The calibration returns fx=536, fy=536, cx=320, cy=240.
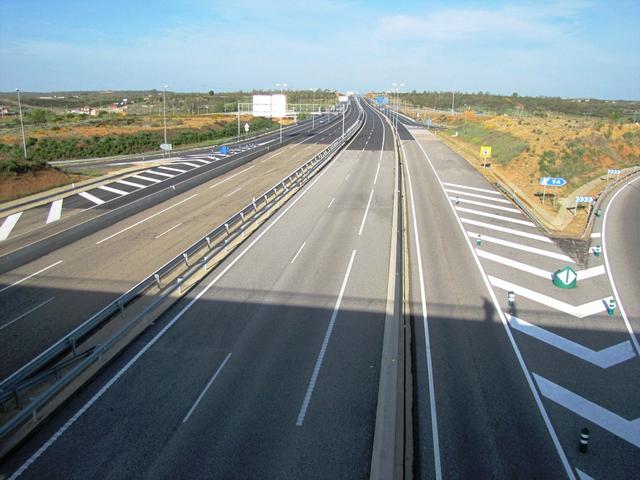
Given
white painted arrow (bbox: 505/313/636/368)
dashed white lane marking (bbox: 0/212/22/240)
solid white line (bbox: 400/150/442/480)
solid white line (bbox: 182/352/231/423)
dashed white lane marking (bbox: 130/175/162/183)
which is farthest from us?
dashed white lane marking (bbox: 130/175/162/183)

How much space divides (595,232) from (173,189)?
28031 mm

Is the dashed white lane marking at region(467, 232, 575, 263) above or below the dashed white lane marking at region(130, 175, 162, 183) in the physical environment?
below

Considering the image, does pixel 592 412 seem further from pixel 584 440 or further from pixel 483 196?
pixel 483 196

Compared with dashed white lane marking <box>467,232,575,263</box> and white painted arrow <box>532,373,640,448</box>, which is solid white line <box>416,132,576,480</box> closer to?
white painted arrow <box>532,373,640,448</box>

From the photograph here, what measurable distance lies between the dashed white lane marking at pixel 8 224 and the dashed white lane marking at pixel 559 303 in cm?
2418

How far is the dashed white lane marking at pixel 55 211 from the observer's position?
31.1m

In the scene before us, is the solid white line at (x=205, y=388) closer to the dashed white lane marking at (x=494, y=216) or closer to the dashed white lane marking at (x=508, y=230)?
the dashed white lane marking at (x=508, y=230)

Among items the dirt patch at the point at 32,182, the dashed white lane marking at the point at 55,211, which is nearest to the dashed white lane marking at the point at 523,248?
the dashed white lane marking at the point at 55,211

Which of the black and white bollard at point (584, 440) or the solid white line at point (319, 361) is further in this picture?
the solid white line at point (319, 361)

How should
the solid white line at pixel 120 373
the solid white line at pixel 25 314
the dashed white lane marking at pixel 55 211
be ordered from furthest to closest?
the dashed white lane marking at pixel 55 211, the solid white line at pixel 25 314, the solid white line at pixel 120 373

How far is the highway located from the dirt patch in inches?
269

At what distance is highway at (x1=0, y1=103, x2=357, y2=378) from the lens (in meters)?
16.3

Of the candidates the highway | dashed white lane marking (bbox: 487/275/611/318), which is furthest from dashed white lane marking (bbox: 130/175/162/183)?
dashed white lane marking (bbox: 487/275/611/318)

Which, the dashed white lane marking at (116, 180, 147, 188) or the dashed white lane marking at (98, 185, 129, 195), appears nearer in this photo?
the dashed white lane marking at (98, 185, 129, 195)
